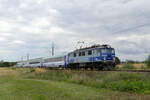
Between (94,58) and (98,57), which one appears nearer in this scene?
(98,57)

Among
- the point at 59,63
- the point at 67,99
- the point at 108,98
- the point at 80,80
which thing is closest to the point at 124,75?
the point at 80,80

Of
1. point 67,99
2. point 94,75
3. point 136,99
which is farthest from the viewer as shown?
point 94,75

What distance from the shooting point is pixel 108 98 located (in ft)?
34.8

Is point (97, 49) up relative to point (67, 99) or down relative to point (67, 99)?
up

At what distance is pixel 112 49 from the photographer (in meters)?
26.0

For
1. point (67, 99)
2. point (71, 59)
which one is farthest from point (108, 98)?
point (71, 59)

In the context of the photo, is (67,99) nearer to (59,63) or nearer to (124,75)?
(124,75)

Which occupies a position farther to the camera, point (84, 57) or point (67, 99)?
point (84, 57)

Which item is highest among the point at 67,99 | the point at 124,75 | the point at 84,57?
the point at 84,57

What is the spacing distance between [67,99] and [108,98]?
7.98 ft

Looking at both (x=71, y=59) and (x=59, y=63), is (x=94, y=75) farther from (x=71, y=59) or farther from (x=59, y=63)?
(x=59, y=63)

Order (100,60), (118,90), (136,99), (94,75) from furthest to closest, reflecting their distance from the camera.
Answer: (100,60)
(94,75)
(118,90)
(136,99)

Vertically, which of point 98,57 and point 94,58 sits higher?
point 98,57

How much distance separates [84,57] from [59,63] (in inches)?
601
